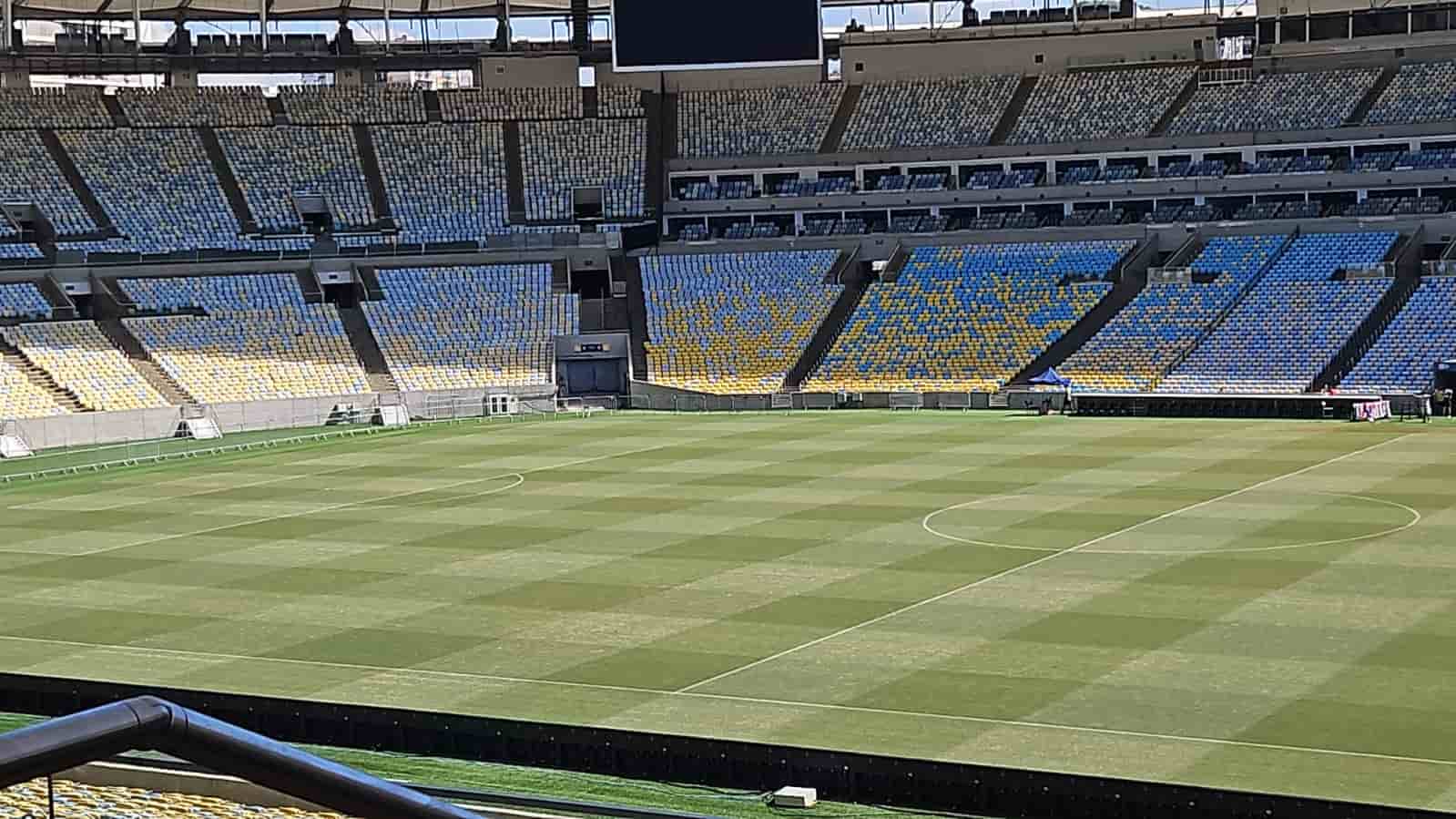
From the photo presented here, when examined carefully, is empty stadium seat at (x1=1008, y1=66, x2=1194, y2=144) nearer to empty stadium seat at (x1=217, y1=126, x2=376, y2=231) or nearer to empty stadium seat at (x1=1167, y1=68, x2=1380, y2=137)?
empty stadium seat at (x1=1167, y1=68, x2=1380, y2=137)

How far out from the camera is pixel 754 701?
20828 millimetres

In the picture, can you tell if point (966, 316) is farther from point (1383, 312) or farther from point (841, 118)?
point (841, 118)

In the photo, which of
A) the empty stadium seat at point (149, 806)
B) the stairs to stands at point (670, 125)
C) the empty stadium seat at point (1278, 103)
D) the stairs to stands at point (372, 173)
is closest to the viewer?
the empty stadium seat at point (149, 806)

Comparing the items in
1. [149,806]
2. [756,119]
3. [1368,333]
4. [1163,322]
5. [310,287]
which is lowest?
[149,806]

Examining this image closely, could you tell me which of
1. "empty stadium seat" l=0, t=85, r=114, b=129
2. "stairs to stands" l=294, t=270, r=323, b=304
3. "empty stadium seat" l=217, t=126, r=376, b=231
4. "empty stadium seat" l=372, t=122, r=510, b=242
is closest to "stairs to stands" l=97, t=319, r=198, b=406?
"stairs to stands" l=294, t=270, r=323, b=304

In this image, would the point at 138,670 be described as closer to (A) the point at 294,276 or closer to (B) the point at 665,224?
(A) the point at 294,276

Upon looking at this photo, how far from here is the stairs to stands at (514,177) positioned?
250 feet

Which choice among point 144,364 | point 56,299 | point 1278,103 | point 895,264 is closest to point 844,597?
point 144,364

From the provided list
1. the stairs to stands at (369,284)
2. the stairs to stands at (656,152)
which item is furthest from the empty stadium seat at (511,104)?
the stairs to stands at (369,284)

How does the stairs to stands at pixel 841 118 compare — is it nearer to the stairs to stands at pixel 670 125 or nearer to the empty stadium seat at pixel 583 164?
the stairs to stands at pixel 670 125

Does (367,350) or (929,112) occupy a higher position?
(929,112)

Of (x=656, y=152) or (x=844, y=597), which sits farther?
(x=656, y=152)

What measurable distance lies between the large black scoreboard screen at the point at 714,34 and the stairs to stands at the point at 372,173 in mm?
10974

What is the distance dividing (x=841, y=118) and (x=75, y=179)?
1221 inches
